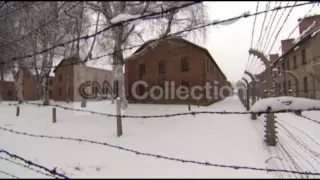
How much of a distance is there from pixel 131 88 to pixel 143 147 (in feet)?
55.4

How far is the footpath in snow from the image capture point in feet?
12.7

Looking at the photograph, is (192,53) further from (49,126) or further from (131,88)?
(49,126)

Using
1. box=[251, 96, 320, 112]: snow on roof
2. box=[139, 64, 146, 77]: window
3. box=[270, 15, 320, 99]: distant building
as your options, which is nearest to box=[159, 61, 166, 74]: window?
box=[139, 64, 146, 77]: window

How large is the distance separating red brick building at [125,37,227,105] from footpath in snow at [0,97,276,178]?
32.1 ft

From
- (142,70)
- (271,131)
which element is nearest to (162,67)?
(142,70)

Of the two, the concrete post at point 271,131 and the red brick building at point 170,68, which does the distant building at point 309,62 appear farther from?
the red brick building at point 170,68

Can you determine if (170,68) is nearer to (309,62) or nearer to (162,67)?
(162,67)

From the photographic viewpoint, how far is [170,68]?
848 inches

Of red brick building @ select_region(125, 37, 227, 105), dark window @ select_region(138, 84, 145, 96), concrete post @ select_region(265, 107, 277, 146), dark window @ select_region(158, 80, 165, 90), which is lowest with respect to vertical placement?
concrete post @ select_region(265, 107, 277, 146)

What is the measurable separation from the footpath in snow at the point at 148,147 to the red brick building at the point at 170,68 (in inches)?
385

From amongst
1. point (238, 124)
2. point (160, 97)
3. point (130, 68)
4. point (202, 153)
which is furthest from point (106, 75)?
point (202, 153)

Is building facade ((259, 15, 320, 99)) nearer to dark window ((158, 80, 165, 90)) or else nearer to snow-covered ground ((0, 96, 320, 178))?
snow-covered ground ((0, 96, 320, 178))

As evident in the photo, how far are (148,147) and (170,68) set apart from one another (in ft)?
50.5

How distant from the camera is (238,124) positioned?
31.4 feet
